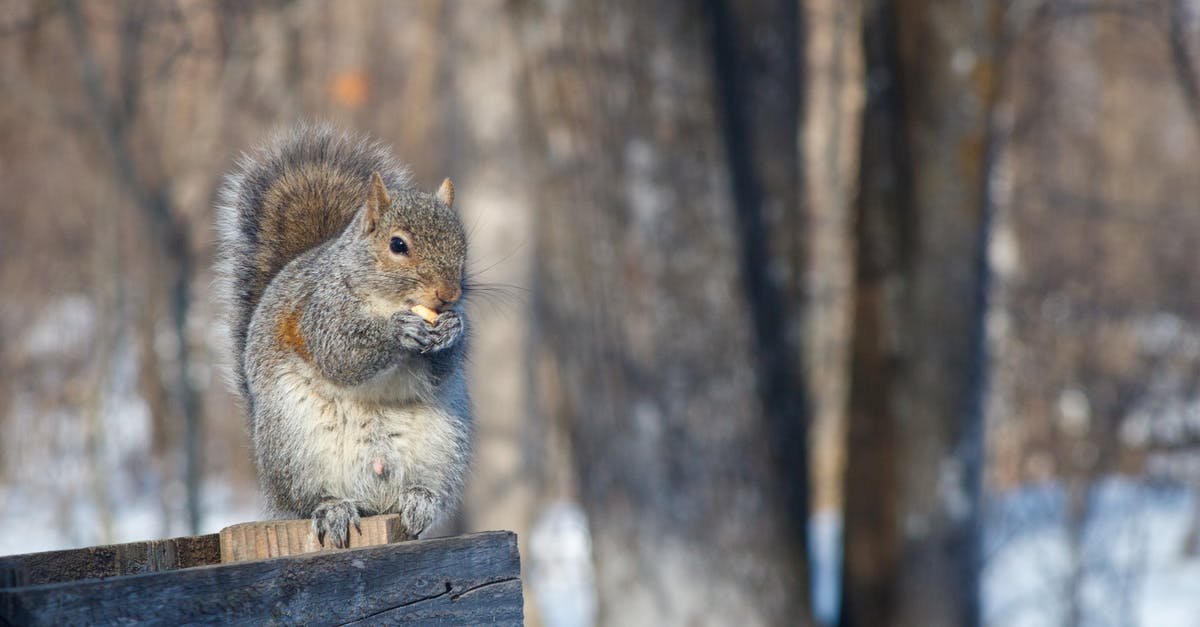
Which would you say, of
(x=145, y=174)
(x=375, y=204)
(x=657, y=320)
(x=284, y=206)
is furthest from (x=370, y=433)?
(x=145, y=174)

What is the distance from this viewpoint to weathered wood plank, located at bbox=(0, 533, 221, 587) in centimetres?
149

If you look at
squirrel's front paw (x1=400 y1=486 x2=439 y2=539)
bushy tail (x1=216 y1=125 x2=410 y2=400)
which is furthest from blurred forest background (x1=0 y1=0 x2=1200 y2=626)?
squirrel's front paw (x1=400 y1=486 x2=439 y2=539)

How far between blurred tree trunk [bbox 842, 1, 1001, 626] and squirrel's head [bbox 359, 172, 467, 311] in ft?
9.33

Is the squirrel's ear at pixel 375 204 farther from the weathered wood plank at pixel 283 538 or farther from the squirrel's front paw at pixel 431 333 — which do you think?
the weathered wood plank at pixel 283 538

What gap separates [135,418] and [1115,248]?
789cm

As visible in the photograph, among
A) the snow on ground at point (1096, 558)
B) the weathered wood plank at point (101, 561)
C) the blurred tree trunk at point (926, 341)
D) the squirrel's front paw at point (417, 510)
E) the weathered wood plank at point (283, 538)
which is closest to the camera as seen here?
the weathered wood plank at point (101, 561)

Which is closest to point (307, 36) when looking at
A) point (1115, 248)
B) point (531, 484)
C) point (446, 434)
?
point (531, 484)

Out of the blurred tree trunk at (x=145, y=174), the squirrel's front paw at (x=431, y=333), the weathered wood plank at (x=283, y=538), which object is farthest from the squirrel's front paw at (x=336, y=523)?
the blurred tree trunk at (x=145, y=174)

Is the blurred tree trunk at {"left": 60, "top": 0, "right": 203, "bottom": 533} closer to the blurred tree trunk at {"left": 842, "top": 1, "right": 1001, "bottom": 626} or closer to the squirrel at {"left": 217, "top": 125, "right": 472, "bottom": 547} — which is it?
the blurred tree trunk at {"left": 842, "top": 1, "right": 1001, "bottom": 626}

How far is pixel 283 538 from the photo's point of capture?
168 centimetres

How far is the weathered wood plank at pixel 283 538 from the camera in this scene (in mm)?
1624

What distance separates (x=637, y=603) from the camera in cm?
419

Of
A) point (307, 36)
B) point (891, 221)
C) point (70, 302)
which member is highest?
point (307, 36)

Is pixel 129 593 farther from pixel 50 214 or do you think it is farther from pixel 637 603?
pixel 50 214
